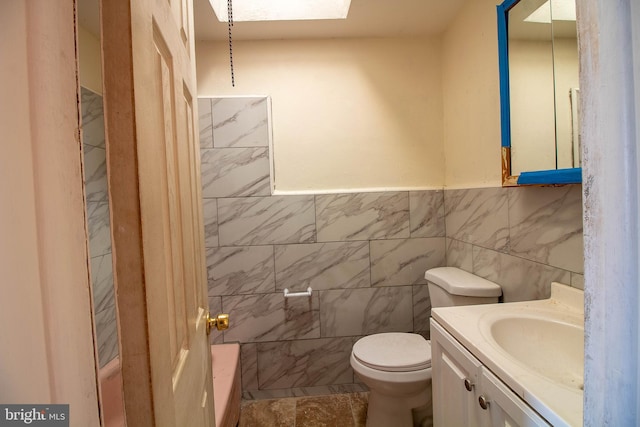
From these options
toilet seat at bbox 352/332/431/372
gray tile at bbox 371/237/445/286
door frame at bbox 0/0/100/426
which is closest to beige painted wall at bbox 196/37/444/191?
gray tile at bbox 371/237/445/286

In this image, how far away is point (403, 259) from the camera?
198cm

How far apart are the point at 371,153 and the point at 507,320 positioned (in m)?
1.27

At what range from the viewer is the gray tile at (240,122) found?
6.18ft

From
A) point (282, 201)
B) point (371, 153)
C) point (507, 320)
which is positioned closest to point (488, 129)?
point (371, 153)

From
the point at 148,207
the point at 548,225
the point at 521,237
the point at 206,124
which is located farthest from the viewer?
the point at 206,124

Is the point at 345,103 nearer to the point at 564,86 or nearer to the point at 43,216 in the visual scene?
the point at 564,86

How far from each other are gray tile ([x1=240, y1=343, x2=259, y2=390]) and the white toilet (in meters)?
0.73

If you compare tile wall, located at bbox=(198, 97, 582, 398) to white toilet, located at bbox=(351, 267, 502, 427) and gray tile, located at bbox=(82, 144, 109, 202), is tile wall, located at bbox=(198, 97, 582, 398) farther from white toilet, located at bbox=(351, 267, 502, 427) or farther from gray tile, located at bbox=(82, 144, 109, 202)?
gray tile, located at bbox=(82, 144, 109, 202)

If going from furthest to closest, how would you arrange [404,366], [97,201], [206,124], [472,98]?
1. [206,124]
2. [472,98]
3. [404,366]
4. [97,201]

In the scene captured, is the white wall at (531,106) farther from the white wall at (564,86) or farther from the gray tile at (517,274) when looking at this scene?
the gray tile at (517,274)

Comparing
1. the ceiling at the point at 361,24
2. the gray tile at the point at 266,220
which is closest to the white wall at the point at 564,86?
the ceiling at the point at 361,24

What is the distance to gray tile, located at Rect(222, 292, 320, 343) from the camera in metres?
1.93

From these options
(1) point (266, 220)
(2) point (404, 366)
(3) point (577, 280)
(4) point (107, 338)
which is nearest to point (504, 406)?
(3) point (577, 280)

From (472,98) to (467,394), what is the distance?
4.80 feet
